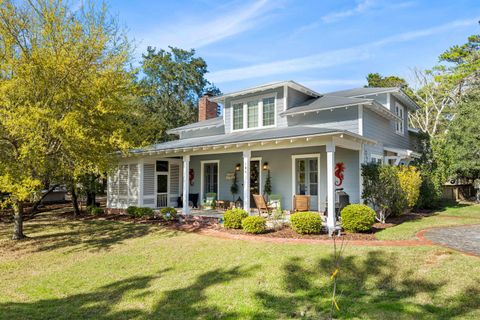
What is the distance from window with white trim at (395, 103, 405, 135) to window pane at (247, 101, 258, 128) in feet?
23.3

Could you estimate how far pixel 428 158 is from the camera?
1738cm

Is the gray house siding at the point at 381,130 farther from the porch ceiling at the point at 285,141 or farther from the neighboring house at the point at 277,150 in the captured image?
the porch ceiling at the point at 285,141

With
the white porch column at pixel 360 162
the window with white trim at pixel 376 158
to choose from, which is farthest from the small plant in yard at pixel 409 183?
the white porch column at pixel 360 162

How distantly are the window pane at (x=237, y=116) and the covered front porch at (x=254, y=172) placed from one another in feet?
4.63

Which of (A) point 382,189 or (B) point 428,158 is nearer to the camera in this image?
(A) point 382,189

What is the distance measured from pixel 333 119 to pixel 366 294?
367 inches

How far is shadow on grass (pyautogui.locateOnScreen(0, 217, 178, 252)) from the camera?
10164 millimetres

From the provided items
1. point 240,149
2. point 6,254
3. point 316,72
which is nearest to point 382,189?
point 240,149

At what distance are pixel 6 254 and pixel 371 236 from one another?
1028 cm

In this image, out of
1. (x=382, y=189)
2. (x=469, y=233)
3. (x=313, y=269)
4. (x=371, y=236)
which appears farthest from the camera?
(x=382, y=189)

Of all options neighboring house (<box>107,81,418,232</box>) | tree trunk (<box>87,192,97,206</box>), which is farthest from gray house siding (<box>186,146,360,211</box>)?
tree trunk (<box>87,192,97,206</box>)

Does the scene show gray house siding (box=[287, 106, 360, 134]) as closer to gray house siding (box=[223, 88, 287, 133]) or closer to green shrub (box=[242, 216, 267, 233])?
gray house siding (box=[223, 88, 287, 133])

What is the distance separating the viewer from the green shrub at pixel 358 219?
9085 millimetres

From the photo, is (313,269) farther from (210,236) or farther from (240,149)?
(240,149)
